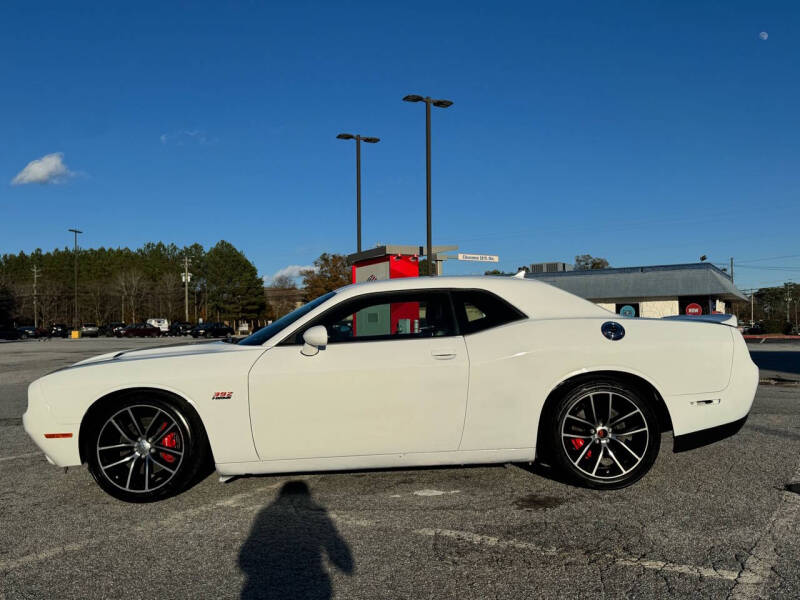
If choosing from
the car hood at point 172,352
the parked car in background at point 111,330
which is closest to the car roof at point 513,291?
the car hood at point 172,352

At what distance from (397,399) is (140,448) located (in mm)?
1741

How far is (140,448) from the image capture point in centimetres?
Result: 420

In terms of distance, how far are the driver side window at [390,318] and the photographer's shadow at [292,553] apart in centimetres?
113

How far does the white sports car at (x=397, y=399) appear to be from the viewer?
Answer: 4.09 metres

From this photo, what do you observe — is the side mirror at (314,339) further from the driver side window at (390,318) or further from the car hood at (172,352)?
the car hood at (172,352)

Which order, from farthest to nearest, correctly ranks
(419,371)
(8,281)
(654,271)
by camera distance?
(8,281) → (654,271) → (419,371)

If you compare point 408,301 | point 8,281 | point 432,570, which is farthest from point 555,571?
point 8,281

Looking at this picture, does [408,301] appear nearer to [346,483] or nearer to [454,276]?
[454,276]

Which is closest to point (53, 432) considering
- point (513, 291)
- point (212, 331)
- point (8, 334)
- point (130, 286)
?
point (513, 291)

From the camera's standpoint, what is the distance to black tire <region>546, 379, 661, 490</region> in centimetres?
427

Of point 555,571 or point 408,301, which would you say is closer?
point 555,571

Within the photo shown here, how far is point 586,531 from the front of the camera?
3533mm

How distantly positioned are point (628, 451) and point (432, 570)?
6.24 ft

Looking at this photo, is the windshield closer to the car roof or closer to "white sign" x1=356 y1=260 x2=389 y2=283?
the car roof
